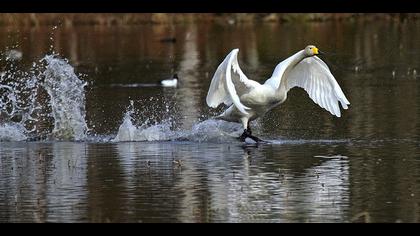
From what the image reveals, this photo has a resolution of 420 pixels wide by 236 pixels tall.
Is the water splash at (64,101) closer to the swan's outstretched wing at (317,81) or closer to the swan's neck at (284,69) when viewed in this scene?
the swan's neck at (284,69)

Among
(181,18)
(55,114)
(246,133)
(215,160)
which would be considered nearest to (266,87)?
(246,133)

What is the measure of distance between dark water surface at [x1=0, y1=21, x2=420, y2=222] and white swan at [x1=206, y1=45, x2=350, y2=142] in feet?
1.49

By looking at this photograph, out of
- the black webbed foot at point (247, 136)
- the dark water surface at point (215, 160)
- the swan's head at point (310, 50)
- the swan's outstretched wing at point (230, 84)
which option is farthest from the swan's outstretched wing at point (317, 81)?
the black webbed foot at point (247, 136)

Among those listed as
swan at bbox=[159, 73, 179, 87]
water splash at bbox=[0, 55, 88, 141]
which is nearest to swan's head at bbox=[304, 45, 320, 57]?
water splash at bbox=[0, 55, 88, 141]

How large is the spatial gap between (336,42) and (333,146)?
24.6m

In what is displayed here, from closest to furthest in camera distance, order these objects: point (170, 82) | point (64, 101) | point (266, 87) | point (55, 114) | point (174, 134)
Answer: point (266, 87) < point (174, 134) < point (55, 114) < point (64, 101) < point (170, 82)

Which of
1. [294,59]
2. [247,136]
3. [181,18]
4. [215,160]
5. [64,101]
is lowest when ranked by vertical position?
[215,160]

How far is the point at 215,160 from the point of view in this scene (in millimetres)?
16328

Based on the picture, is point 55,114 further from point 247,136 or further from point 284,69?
point 284,69

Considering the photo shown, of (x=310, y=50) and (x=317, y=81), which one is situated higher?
(x=310, y=50)

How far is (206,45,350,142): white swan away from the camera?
18.4 metres

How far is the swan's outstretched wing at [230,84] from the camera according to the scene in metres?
18.0

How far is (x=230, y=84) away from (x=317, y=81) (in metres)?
2.12

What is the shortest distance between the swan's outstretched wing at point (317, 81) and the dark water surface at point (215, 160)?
50 centimetres
